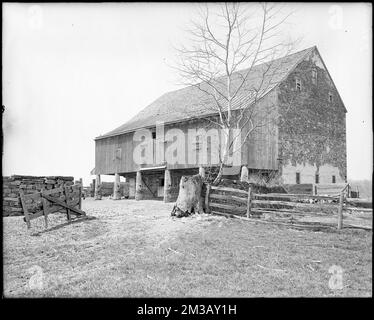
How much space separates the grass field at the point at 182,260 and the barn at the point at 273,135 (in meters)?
9.52

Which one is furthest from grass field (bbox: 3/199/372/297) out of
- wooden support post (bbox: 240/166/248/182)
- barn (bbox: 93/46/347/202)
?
barn (bbox: 93/46/347/202)

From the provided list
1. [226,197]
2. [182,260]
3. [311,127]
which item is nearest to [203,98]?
[311,127]

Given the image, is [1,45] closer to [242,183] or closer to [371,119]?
[371,119]

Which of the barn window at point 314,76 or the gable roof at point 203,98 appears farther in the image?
the barn window at point 314,76

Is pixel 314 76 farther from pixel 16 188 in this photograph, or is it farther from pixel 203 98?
pixel 16 188

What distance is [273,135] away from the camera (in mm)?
20562

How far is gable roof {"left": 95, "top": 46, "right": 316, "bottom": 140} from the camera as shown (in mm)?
20281

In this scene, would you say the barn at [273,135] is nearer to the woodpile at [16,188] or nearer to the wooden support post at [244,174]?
the wooden support post at [244,174]

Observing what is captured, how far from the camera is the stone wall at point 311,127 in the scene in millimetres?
21172

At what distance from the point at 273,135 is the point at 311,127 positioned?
3.83 metres

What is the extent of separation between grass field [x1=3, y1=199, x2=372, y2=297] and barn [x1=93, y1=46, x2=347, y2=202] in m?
9.52

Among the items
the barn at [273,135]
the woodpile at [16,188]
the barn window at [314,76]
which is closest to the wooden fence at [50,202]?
A: the woodpile at [16,188]

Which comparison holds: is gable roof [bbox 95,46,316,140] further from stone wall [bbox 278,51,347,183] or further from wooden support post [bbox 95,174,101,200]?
wooden support post [bbox 95,174,101,200]
